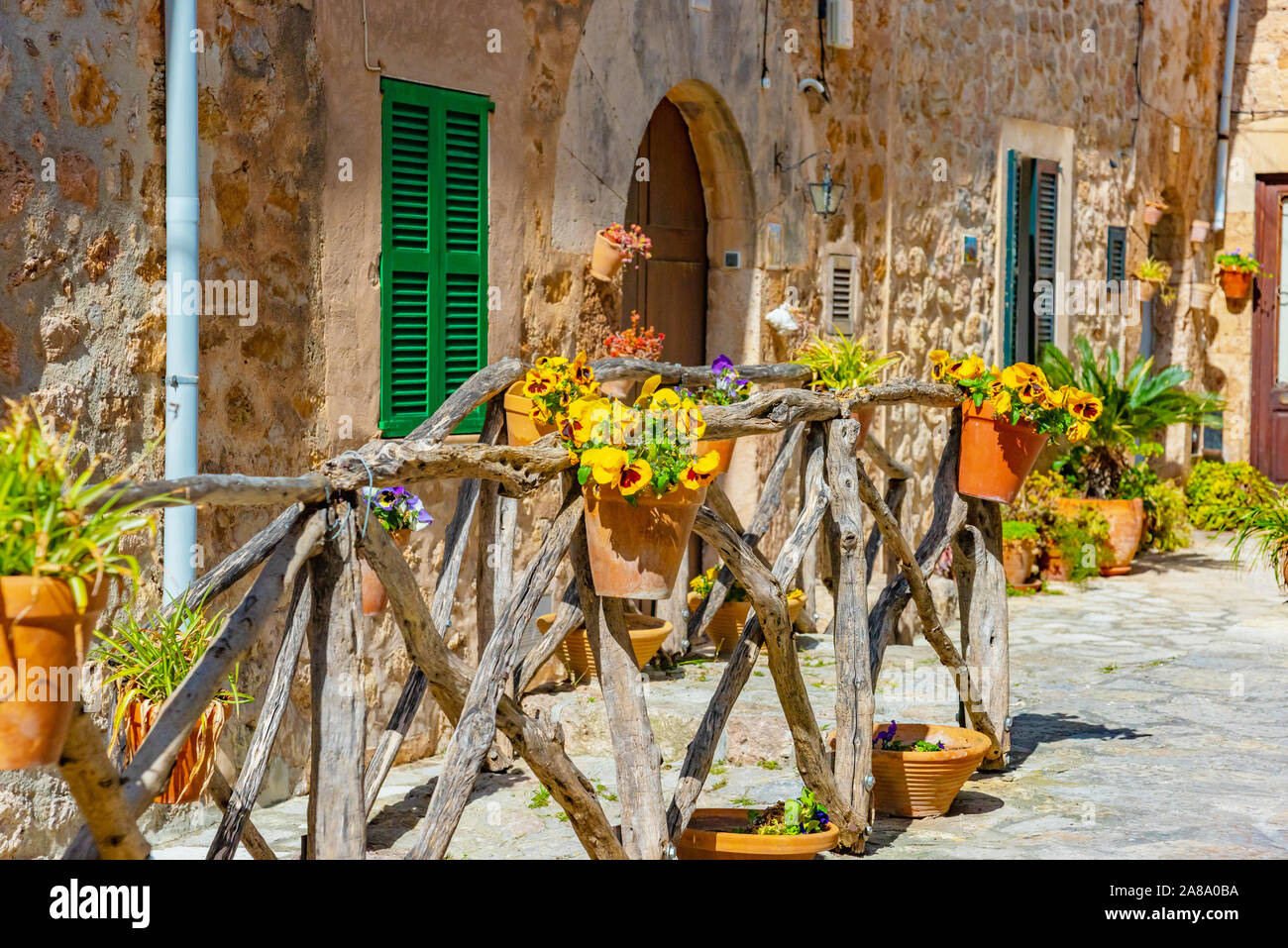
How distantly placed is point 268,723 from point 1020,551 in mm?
7667

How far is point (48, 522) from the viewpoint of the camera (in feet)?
8.14

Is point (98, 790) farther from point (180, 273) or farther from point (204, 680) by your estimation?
point (180, 273)

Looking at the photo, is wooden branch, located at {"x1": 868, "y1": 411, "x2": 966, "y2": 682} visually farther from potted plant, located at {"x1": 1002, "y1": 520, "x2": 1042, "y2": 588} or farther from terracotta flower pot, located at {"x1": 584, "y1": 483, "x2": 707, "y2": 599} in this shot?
potted plant, located at {"x1": 1002, "y1": 520, "x2": 1042, "y2": 588}

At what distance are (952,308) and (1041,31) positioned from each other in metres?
2.31

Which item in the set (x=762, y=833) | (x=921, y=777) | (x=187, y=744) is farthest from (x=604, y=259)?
(x=187, y=744)

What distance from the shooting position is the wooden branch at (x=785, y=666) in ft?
14.9

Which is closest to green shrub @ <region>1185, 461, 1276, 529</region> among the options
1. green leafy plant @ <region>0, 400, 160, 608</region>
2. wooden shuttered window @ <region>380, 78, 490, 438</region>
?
wooden shuttered window @ <region>380, 78, 490, 438</region>

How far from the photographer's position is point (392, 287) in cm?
616

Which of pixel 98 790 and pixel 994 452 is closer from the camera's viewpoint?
pixel 98 790

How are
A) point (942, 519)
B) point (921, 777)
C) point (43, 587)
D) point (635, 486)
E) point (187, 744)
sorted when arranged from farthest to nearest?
point (942, 519), point (921, 777), point (635, 486), point (187, 744), point (43, 587)

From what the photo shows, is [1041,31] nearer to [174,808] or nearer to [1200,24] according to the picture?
[1200,24]

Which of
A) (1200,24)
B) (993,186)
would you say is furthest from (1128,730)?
(1200,24)

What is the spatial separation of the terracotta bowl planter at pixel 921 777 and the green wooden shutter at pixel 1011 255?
5.76 meters

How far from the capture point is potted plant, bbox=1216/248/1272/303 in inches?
546
